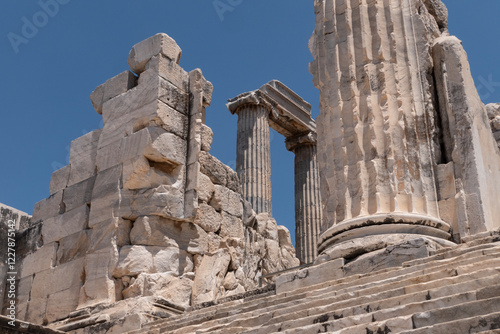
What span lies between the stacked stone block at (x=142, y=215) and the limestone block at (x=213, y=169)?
0.02 meters

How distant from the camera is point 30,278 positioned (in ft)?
35.3

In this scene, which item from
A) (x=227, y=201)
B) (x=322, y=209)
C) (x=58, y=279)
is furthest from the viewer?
(x=227, y=201)

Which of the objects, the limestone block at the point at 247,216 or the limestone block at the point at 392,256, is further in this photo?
the limestone block at the point at 247,216

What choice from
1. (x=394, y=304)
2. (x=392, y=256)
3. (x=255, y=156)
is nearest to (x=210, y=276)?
(x=392, y=256)

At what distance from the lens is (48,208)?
36.7 ft

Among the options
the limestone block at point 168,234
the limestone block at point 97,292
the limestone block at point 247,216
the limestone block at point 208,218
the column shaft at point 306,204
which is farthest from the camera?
the column shaft at point 306,204

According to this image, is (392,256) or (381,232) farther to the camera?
(381,232)

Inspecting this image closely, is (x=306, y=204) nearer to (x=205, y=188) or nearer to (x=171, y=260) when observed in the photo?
(x=205, y=188)

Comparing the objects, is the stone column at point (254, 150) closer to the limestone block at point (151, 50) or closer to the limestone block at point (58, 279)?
the limestone block at point (151, 50)

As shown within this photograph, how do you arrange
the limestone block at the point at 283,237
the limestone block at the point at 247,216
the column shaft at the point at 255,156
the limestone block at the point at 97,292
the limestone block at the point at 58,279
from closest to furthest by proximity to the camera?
1. the limestone block at the point at 97,292
2. the limestone block at the point at 58,279
3. the limestone block at the point at 247,216
4. the limestone block at the point at 283,237
5. the column shaft at the point at 255,156

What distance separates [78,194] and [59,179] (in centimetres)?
73

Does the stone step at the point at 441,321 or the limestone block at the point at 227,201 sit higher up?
the limestone block at the point at 227,201

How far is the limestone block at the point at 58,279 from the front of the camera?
9.99 metres

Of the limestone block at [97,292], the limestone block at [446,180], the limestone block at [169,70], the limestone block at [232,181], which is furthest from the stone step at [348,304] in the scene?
the limestone block at [169,70]
